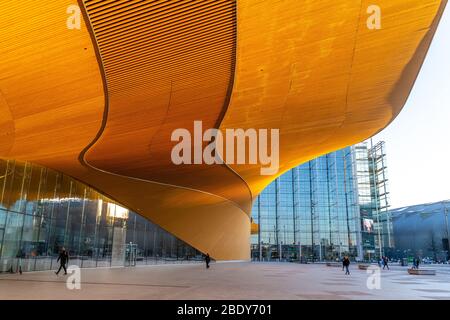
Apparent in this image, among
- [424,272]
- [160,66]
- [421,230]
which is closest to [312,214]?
[421,230]

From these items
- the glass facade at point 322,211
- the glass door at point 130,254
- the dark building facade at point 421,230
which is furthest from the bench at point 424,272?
the dark building facade at point 421,230

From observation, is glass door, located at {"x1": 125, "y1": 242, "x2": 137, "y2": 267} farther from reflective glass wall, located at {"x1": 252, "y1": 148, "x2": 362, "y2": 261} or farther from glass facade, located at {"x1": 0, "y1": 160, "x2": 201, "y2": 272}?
reflective glass wall, located at {"x1": 252, "y1": 148, "x2": 362, "y2": 261}

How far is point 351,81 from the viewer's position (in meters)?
10.2

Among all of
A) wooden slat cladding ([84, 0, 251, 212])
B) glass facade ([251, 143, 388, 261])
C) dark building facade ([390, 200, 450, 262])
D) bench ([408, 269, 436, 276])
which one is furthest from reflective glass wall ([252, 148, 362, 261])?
wooden slat cladding ([84, 0, 251, 212])

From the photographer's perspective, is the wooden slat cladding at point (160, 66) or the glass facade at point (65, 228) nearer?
the wooden slat cladding at point (160, 66)

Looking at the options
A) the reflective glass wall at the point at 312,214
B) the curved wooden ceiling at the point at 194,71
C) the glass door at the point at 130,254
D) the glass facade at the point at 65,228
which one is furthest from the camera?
the reflective glass wall at the point at 312,214

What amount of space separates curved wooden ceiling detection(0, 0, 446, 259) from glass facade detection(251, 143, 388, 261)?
36395mm

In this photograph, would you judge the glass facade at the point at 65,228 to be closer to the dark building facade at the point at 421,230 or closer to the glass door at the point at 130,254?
the glass door at the point at 130,254

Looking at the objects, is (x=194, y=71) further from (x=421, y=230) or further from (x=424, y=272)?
(x=421, y=230)

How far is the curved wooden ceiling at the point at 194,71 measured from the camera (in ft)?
24.0

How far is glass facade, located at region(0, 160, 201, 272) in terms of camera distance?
624 inches

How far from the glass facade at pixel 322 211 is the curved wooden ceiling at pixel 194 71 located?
A: 119 ft

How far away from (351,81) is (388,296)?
576 cm
